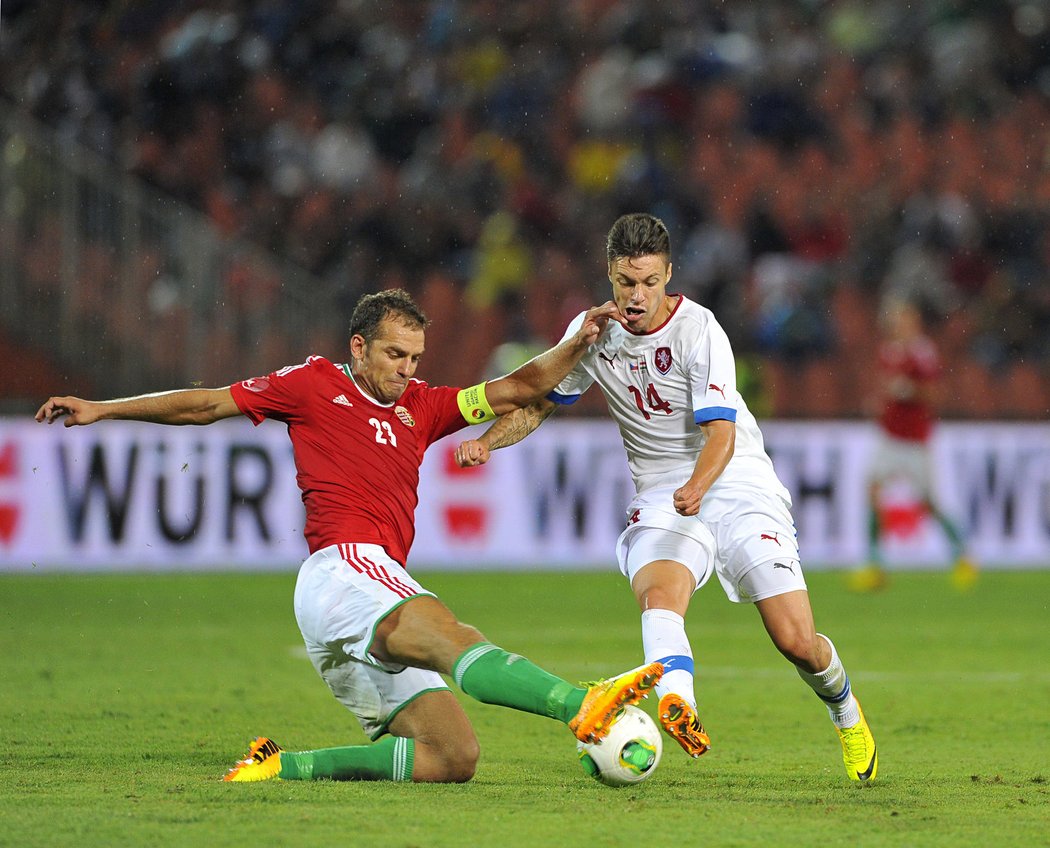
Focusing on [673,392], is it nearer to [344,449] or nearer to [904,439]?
[344,449]

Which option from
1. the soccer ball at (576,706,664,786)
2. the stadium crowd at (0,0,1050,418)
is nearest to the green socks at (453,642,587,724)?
the soccer ball at (576,706,664,786)

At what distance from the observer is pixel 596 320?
5.31 meters

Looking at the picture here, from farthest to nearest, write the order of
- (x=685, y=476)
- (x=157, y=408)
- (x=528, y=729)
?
(x=528, y=729) → (x=685, y=476) → (x=157, y=408)

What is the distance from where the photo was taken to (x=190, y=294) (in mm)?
13320

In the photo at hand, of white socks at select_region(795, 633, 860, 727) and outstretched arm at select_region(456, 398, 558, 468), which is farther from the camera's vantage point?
outstretched arm at select_region(456, 398, 558, 468)

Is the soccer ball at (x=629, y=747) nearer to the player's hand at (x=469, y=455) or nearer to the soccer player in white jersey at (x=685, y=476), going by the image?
the soccer player in white jersey at (x=685, y=476)

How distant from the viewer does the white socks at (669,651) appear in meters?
4.70

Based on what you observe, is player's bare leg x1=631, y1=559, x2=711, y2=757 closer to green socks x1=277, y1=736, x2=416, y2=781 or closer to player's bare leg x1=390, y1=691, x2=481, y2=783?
player's bare leg x1=390, y1=691, x2=481, y2=783

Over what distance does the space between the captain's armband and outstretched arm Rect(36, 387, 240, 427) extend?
77 centimetres

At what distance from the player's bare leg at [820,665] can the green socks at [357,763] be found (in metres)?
1.18

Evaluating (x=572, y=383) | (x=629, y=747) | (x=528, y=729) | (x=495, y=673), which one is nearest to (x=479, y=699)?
(x=495, y=673)

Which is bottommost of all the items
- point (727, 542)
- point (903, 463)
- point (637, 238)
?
point (727, 542)

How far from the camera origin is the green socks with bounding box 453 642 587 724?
14.3ft

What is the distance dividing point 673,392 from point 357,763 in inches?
61.2
